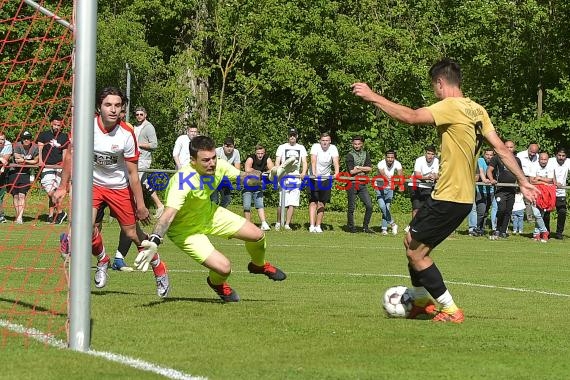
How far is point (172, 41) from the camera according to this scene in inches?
1564

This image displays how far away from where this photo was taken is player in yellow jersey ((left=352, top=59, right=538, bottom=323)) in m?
9.09

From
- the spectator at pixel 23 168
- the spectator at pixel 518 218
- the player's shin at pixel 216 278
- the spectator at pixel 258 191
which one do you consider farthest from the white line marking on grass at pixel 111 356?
the spectator at pixel 518 218

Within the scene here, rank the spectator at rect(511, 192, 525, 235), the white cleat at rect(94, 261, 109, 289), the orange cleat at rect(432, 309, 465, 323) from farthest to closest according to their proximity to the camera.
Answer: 1. the spectator at rect(511, 192, 525, 235)
2. the white cleat at rect(94, 261, 109, 289)
3. the orange cleat at rect(432, 309, 465, 323)

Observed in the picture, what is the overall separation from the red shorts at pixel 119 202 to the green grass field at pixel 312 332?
30.8 inches

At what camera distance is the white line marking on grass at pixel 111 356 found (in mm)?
6660

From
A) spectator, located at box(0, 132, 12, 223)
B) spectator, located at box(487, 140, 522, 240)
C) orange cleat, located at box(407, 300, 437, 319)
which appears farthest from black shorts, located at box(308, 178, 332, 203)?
orange cleat, located at box(407, 300, 437, 319)

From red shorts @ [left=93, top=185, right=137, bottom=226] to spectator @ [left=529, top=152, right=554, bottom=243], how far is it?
14155 millimetres

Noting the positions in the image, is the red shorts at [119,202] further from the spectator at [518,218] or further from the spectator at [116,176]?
the spectator at [518,218]

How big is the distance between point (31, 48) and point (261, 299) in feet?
83.1

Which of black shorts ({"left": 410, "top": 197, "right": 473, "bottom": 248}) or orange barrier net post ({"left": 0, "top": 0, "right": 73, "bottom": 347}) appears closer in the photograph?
orange barrier net post ({"left": 0, "top": 0, "right": 73, "bottom": 347})

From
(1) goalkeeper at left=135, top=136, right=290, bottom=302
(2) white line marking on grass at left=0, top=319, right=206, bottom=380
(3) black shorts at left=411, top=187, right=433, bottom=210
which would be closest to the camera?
(2) white line marking on grass at left=0, top=319, right=206, bottom=380

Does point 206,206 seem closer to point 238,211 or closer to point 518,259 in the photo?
point 518,259

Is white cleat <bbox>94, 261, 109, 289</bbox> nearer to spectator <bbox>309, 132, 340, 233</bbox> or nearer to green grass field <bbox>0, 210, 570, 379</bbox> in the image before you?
green grass field <bbox>0, 210, 570, 379</bbox>

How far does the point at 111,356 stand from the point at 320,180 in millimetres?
17347
